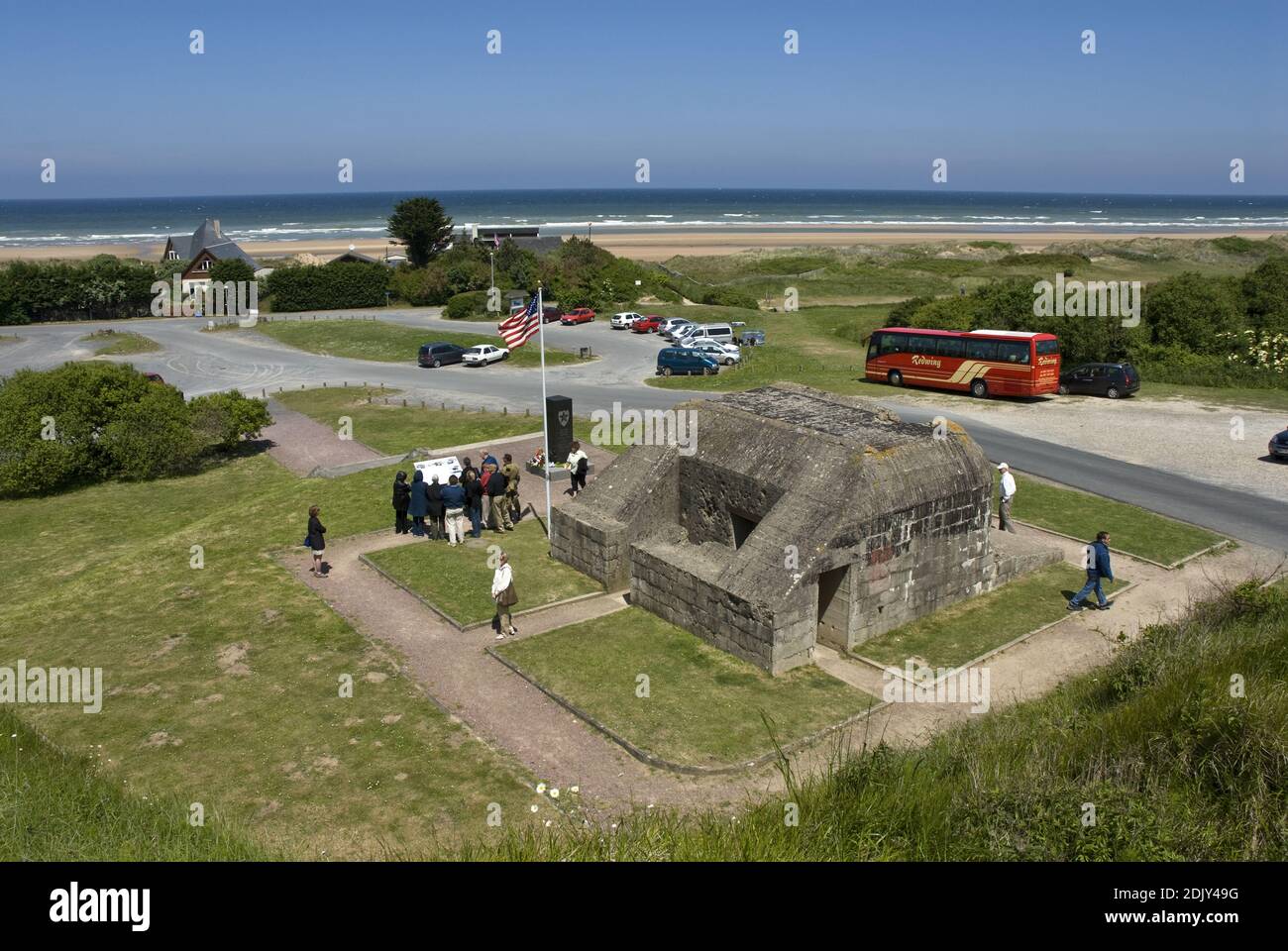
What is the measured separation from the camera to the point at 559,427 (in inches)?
977

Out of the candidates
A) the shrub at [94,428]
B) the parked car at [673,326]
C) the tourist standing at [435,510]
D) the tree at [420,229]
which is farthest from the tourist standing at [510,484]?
the tree at [420,229]

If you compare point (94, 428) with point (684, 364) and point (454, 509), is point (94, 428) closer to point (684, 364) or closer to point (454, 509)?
point (454, 509)

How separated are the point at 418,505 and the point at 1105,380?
28.9m

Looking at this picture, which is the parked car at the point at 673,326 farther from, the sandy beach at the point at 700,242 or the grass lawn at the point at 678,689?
the sandy beach at the point at 700,242

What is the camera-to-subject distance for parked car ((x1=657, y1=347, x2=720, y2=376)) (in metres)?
41.4

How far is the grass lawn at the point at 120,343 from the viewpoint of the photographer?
51031 mm

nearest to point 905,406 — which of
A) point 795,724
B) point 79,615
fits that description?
point 795,724

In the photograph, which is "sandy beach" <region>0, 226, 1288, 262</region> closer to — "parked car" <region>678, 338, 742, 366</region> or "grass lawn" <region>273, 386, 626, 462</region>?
"parked car" <region>678, 338, 742, 366</region>

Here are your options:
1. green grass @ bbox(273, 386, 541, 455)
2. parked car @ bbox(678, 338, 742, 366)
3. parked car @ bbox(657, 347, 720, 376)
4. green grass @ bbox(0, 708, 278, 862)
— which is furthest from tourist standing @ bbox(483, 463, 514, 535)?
parked car @ bbox(678, 338, 742, 366)

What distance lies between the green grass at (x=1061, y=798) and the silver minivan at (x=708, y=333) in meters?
39.6

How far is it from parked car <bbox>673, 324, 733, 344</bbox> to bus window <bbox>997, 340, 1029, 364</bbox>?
1655 centimetres

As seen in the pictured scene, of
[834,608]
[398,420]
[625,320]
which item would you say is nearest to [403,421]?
[398,420]
